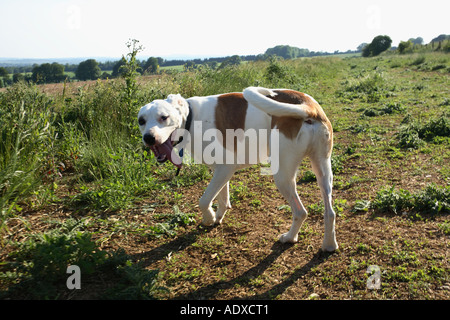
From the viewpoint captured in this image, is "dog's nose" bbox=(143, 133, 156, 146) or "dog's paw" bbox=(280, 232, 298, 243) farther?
"dog's paw" bbox=(280, 232, 298, 243)

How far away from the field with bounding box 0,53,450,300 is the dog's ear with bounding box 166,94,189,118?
136cm

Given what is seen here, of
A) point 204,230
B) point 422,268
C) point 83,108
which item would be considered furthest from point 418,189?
point 83,108

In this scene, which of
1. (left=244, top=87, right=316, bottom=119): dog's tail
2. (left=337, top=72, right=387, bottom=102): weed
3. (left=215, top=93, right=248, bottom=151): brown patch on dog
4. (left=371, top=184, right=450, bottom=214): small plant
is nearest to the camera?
(left=244, top=87, right=316, bottom=119): dog's tail

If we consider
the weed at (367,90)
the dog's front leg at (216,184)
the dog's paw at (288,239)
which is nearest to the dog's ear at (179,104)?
the dog's front leg at (216,184)

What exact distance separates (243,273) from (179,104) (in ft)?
6.25

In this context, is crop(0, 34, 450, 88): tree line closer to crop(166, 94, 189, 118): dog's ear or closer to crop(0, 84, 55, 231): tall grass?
crop(0, 84, 55, 231): tall grass

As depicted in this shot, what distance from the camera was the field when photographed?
9.09 feet

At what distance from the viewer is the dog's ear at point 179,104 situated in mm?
3498

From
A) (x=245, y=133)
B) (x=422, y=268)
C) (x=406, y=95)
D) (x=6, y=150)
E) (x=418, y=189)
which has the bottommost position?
(x=422, y=268)

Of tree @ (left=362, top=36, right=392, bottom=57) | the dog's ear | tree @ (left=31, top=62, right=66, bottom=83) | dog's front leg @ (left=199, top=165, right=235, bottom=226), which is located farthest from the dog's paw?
tree @ (left=362, top=36, right=392, bottom=57)

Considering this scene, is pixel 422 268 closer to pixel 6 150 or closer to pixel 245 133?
pixel 245 133

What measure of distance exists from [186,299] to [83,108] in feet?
16.5

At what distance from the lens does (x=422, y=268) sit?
287cm

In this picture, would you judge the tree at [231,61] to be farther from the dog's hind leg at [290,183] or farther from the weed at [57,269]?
the weed at [57,269]
